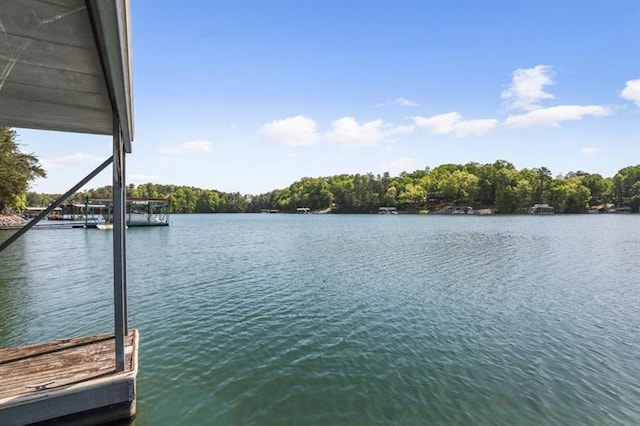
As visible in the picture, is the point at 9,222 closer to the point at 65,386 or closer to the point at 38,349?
the point at 38,349

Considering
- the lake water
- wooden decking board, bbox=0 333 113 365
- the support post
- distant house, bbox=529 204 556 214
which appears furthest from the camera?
distant house, bbox=529 204 556 214

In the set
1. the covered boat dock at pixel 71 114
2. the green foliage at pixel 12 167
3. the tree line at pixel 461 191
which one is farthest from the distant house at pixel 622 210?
the green foliage at pixel 12 167

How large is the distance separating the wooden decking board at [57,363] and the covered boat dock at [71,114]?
0.7 inches

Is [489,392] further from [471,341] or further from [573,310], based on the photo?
[573,310]

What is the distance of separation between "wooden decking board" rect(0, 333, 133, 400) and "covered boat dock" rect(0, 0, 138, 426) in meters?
0.02

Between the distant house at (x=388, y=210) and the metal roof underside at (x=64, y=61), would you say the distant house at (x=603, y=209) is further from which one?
the metal roof underside at (x=64, y=61)

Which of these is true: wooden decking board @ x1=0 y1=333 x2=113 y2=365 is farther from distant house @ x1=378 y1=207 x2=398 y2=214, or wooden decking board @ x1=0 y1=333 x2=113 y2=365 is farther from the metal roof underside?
distant house @ x1=378 y1=207 x2=398 y2=214

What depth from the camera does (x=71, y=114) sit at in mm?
5438

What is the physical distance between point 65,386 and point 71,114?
4.49 m

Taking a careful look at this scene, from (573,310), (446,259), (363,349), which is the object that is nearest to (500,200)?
(446,259)

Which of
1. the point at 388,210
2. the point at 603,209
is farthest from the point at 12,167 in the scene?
the point at 603,209

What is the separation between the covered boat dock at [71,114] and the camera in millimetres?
2826

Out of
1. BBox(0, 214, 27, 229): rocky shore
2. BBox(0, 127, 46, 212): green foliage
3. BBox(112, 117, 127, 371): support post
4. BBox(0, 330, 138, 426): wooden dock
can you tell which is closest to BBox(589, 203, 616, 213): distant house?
BBox(112, 117, 127, 371): support post

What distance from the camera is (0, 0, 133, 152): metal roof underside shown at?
2.69 metres
